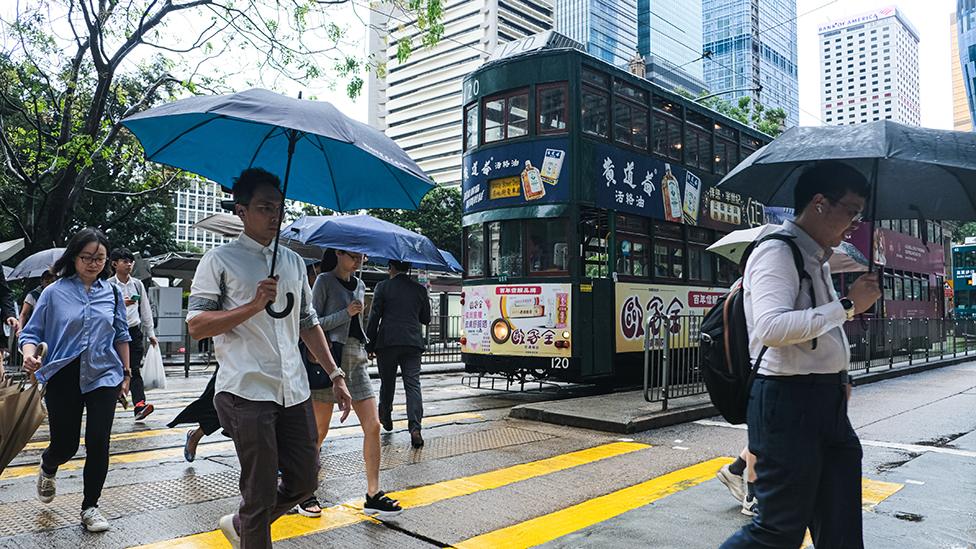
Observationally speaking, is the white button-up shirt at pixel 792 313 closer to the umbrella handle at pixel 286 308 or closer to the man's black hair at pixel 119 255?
the umbrella handle at pixel 286 308

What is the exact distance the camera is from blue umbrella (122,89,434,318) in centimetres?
294

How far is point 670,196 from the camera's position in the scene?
456 inches

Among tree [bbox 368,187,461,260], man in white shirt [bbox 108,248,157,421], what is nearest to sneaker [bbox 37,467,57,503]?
man in white shirt [bbox 108,248,157,421]

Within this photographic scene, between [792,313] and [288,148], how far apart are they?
7.72 ft

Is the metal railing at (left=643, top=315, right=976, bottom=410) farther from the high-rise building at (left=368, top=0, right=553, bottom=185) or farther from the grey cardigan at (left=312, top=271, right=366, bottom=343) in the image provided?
the high-rise building at (left=368, top=0, right=553, bottom=185)

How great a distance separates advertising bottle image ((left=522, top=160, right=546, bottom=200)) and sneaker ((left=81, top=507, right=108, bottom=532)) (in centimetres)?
718

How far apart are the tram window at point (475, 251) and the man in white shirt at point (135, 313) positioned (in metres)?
4.62

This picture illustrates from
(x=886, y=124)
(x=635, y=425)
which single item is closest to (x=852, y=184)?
(x=886, y=124)

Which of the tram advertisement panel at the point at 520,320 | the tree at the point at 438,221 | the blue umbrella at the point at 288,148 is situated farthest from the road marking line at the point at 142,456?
the tree at the point at 438,221

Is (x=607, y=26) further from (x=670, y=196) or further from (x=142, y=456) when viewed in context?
(x=142, y=456)

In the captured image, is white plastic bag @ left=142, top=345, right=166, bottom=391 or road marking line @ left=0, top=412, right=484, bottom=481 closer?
road marking line @ left=0, top=412, right=484, bottom=481

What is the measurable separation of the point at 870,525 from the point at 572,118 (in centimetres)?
699

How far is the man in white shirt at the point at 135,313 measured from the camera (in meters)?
7.15

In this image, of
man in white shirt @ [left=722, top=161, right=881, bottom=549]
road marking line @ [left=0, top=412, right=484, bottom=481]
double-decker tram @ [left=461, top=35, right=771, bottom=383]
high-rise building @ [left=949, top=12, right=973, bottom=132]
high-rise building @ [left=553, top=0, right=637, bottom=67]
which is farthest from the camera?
high-rise building @ [left=553, top=0, right=637, bottom=67]
